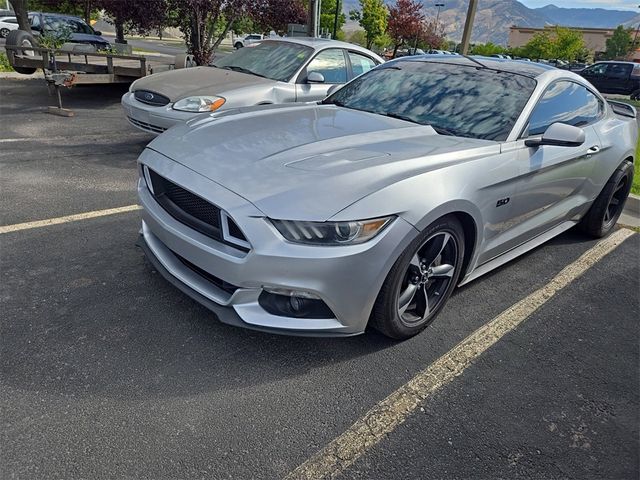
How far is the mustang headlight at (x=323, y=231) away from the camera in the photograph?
2.31m

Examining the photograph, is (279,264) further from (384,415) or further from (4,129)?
(4,129)

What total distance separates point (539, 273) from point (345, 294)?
90.9 inches

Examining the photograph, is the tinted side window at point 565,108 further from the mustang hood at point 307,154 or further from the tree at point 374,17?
the tree at point 374,17

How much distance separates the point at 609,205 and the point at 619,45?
68668 millimetres

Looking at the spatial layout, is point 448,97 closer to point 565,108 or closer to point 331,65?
point 565,108

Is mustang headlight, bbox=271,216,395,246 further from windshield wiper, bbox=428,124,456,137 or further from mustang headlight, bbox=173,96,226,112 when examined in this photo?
mustang headlight, bbox=173,96,226,112

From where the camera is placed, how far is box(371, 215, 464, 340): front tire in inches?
101

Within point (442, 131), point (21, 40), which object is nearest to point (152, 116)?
point (442, 131)

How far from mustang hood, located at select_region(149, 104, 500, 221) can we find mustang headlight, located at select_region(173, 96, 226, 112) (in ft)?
7.91

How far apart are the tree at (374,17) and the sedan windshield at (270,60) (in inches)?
1580

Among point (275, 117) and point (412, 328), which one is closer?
point (412, 328)

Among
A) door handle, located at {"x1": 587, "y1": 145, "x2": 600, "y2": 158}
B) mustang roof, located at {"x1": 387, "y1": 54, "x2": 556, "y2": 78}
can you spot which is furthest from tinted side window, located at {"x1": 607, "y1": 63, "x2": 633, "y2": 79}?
mustang roof, located at {"x1": 387, "y1": 54, "x2": 556, "y2": 78}

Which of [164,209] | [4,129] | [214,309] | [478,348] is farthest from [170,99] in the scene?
[478,348]

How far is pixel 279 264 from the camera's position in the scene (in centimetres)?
230
